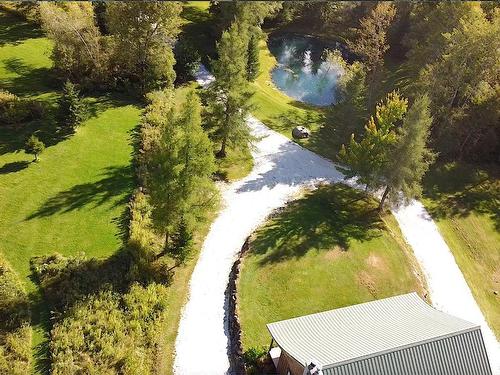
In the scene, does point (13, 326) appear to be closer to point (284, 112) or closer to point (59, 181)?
point (59, 181)

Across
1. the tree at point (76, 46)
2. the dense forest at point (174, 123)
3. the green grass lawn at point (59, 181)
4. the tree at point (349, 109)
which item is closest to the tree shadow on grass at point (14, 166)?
the green grass lawn at point (59, 181)

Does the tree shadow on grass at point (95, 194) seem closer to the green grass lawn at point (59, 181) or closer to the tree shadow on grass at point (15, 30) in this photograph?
the green grass lawn at point (59, 181)

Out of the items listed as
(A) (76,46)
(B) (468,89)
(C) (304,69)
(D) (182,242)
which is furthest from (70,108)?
(B) (468,89)

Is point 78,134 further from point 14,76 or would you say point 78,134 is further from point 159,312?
point 159,312

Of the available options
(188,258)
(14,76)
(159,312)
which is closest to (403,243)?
(188,258)

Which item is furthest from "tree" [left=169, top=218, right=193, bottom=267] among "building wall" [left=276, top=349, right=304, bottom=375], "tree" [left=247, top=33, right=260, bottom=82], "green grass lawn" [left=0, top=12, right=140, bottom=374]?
"tree" [left=247, top=33, right=260, bottom=82]

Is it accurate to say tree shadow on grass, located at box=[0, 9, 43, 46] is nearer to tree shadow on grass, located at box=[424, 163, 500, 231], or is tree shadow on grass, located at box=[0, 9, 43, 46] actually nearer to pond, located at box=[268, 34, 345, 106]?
pond, located at box=[268, 34, 345, 106]
